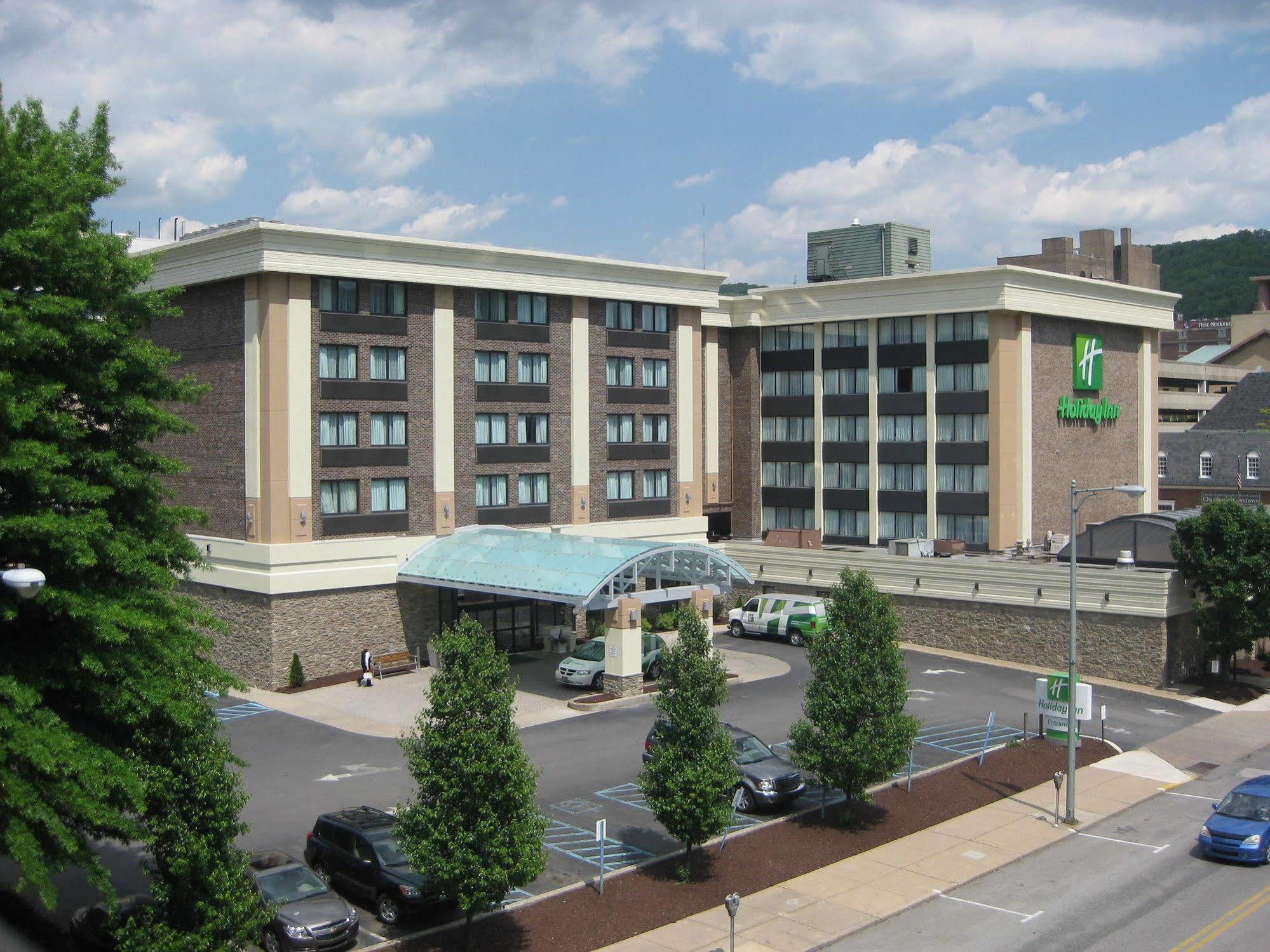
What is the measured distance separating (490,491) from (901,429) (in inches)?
880

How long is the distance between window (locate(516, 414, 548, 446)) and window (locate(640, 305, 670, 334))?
23.7 feet

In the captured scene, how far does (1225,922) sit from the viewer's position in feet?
78.4

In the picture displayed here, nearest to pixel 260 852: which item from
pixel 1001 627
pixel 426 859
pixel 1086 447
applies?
pixel 426 859

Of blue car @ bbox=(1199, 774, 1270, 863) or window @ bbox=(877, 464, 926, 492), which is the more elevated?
window @ bbox=(877, 464, 926, 492)

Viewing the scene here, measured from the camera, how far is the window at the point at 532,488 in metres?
52.2

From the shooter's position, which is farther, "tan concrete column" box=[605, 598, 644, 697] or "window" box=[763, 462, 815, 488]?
"window" box=[763, 462, 815, 488]

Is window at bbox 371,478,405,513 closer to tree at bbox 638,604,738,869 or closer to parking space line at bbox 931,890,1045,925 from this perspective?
tree at bbox 638,604,738,869

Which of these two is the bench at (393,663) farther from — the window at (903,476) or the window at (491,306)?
the window at (903,476)

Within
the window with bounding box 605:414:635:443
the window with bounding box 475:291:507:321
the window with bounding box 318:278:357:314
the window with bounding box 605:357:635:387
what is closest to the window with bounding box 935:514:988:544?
the window with bounding box 605:414:635:443

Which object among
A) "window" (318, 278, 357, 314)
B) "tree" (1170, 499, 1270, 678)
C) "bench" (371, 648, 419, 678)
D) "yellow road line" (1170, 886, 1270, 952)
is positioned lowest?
"yellow road line" (1170, 886, 1270, 952)

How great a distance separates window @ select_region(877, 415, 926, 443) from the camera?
202 feet

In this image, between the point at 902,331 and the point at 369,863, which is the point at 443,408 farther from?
the point at 369,863

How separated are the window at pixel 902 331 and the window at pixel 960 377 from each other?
1.86 meters

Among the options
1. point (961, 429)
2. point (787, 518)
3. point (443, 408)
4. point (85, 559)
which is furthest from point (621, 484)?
point (85, 559)
